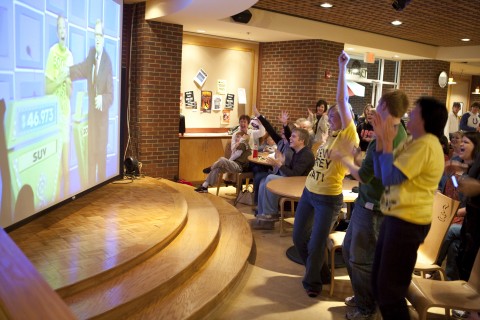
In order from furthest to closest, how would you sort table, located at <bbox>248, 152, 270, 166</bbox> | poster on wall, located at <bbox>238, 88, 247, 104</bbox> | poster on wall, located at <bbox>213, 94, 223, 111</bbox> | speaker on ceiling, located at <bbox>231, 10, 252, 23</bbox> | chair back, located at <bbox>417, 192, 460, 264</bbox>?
poster on wall, located at <bbox>238, 88, 247, 104</bbox>
poster on wall, located at <bbox>213, 94, 223, 111</bbox>
speaker on ceiling, located at <bbox>231, 10, 252, 23</bbox>
table, located at <bbox>248, 152, 270, 166</bbox>
chair back, located at <bbox>417, 192, 460, 264</bbox>

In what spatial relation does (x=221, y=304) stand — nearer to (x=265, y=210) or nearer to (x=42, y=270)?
(x=42, y=270)

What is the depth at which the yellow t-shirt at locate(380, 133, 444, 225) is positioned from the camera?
237 centimetres

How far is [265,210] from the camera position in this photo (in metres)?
5.84

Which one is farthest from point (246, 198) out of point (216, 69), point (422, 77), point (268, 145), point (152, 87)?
point (422, 77)

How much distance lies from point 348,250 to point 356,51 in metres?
8.36

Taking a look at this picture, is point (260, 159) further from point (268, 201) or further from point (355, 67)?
point (355, 67)

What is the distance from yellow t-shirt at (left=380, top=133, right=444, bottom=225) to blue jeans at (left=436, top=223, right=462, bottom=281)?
5.37 ft

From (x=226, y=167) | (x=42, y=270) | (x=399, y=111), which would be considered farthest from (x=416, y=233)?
(x=226, y=167)

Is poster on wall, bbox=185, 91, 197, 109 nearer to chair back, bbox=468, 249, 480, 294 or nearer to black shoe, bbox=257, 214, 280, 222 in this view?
black shoe, bbox=257, 214, 280, 222

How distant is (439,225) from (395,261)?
1133 millimetres

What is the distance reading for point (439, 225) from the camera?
11.0 ft

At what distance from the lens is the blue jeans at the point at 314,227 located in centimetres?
353

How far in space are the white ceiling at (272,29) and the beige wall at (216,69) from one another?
232 millimetres

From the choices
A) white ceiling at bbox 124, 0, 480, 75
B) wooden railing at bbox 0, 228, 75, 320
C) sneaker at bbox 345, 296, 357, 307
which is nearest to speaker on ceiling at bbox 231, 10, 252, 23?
white ceiling at bbox 124, 0, 480, 75
